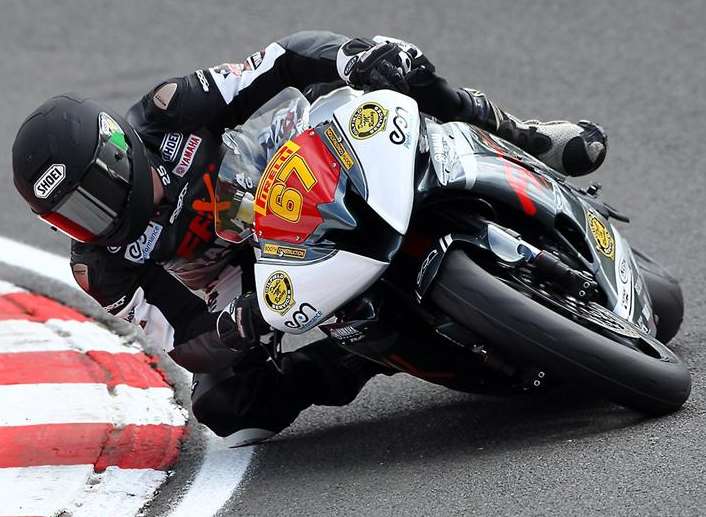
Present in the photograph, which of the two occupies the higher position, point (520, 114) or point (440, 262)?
point (440, 262)

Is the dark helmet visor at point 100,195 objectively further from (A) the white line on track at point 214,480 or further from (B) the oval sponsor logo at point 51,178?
(A) the white line on track at point 214,480

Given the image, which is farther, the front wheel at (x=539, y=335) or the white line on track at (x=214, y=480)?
the white line on track at (x=214, y=480)

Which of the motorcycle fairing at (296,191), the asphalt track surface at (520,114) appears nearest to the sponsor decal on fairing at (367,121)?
the motorcycle fairing at (296,191)

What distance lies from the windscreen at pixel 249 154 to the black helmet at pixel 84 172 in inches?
11.2

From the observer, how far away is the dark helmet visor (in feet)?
14.1

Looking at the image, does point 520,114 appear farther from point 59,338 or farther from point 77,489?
point 77,489

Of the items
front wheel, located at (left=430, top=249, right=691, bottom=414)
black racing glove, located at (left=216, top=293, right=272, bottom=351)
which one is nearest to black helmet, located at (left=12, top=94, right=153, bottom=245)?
black racing glove, located at (left=216, top=293, right=272, bottom=351)

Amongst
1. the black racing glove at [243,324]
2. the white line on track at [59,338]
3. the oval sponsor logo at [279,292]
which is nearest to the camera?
the oval sponsor logo at [279,292]

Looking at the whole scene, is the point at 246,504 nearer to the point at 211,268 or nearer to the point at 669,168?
the point at 211,268

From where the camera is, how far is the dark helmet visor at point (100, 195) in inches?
169

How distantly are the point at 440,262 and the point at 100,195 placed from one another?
1.22 meters

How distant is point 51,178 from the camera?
425 centimetres

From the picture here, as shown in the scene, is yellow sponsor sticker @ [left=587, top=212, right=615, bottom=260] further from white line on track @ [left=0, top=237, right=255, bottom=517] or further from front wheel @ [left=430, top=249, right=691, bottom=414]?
white line on track @ [left=0, top=237, right=255, bottom=517]

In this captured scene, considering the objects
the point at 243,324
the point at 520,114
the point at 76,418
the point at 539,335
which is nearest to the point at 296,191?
the point at 243,324
